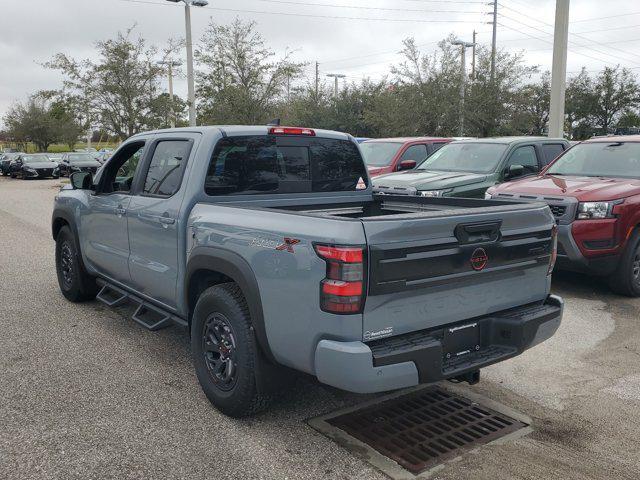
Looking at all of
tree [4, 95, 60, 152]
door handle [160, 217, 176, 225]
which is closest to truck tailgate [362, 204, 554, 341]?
door handle [160, 217, 176, 225]

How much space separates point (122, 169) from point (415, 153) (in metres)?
7.76

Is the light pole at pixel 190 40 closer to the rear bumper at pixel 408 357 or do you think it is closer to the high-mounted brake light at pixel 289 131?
the high-mounted brake light at pixel 289 131

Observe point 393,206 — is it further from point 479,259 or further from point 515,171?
point 515,171

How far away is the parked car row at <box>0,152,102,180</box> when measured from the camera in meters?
31.0

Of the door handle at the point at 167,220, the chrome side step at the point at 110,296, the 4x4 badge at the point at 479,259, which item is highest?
the door handle at the point at 167,220

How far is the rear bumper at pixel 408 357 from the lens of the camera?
9.99 ft

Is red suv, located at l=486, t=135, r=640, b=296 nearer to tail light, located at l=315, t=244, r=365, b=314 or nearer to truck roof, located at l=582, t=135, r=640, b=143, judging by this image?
truck roof, located at l=582, t=135, r=640, b=143

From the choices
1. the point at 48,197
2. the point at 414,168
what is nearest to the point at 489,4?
the point at 48,197

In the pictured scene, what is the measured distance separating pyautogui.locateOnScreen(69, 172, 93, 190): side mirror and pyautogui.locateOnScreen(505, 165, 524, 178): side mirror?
6139 mm

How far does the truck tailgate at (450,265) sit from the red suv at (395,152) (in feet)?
26.0

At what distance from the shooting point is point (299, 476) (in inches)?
127

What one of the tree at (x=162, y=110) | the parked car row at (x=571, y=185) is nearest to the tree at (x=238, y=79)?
the tree at (x=162, y=110)

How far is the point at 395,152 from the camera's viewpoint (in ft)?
39.7

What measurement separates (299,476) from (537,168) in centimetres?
814
